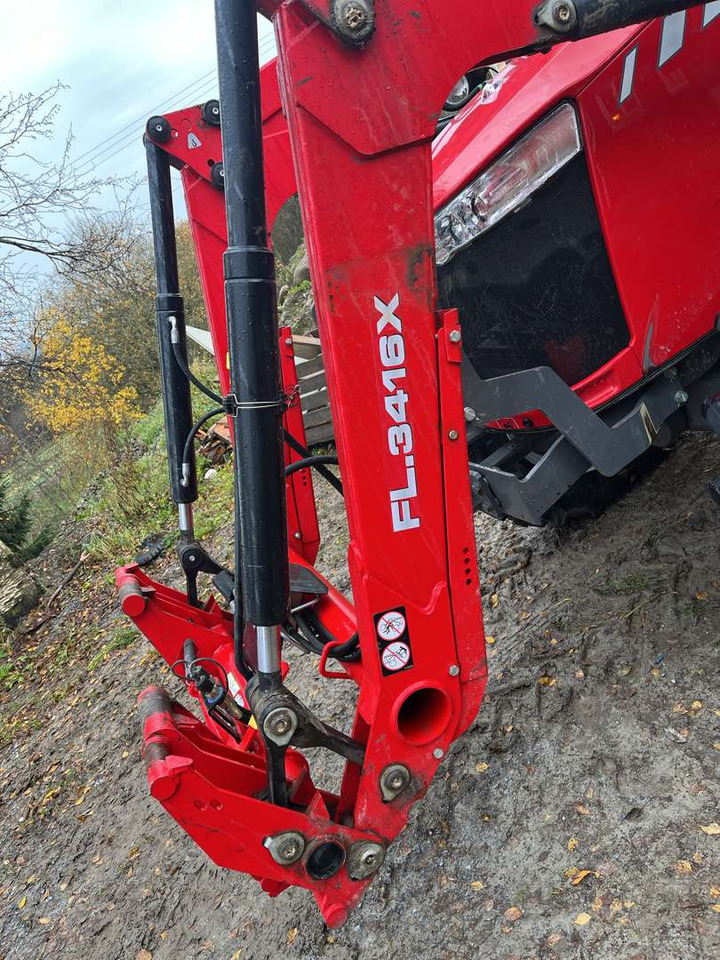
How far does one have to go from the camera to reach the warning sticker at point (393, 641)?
6.64 ft

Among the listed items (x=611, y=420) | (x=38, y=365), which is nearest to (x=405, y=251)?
(x=611, y=420)

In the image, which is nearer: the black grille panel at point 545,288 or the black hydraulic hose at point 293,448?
the black grille panel at point 545,288

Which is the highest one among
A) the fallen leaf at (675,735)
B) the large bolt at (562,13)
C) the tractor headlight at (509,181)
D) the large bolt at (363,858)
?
the large bolt at (562,13)

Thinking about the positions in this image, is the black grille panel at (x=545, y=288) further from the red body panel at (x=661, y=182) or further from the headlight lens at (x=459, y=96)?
the headlight lens at (x=459, y=96)

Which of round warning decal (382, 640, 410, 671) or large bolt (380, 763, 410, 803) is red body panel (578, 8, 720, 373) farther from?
large bolt (380, 763, 410, 803)

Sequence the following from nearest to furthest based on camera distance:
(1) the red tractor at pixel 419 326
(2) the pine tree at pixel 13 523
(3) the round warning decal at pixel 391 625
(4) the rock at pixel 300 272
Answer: (1) the red tractor at pixel 419 326 < (3) the round warning decal at pixel 391 625 < (4) the rock at pixel 300 272 < (2) the pine tree at pixel 13 523

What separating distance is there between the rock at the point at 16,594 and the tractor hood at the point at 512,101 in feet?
23.2

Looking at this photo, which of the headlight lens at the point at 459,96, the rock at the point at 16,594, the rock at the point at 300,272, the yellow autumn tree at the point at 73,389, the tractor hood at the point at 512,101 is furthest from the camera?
the yellow autumn tree at the point at 73,389

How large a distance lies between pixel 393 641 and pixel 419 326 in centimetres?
83

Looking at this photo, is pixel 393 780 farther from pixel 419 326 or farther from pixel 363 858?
pixel 419 326

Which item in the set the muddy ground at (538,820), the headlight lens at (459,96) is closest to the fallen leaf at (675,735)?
the muddy ground at (538,820)

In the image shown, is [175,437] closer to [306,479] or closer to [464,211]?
[306,479]

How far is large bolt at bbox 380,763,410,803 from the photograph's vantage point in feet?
6.99

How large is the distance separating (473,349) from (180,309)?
1203 millimetres
